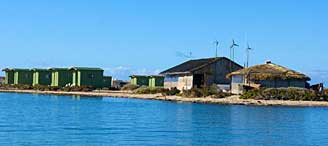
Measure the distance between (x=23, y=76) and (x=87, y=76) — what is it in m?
13.8

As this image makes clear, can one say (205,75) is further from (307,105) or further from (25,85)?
(25,85)

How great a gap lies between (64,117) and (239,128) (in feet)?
29.7

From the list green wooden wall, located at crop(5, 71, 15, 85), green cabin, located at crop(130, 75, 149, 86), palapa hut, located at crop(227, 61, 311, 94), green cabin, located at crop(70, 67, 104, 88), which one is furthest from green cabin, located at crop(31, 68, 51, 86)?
palapa hut, located at crop(227, 61, 311, 94)

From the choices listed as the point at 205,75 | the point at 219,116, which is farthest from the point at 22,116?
the point at 205,75

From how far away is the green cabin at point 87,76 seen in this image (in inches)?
2940

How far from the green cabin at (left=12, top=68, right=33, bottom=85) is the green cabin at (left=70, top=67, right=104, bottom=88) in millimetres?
10621

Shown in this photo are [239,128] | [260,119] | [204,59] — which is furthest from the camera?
[204,59]

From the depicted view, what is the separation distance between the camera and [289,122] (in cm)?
3106

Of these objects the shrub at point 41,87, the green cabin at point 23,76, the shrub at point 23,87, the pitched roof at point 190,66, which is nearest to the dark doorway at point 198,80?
the pitched roof at point 190,66

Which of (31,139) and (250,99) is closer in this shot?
(31,139)

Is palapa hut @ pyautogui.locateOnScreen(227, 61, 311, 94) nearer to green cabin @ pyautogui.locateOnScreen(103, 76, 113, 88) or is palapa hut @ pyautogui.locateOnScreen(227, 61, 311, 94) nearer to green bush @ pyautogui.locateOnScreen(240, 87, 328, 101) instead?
green bush @ pyautogui.locateOnScreen(240, 87, 328, 101)

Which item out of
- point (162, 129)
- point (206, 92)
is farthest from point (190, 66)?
point (162, 129)

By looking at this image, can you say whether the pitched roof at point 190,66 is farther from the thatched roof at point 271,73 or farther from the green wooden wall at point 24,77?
the green wooden wall at point 24,77

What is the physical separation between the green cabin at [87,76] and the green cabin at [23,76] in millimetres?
10621
